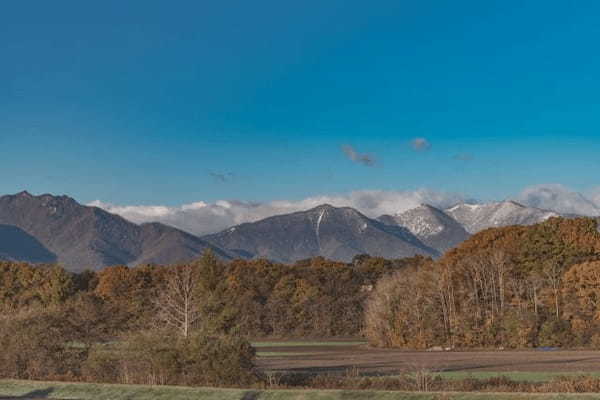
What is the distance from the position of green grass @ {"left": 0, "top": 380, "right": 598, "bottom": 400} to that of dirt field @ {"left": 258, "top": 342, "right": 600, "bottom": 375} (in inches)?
574

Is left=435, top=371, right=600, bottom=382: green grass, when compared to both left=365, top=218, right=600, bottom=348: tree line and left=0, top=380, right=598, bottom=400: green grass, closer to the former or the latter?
left=0, top=380, right=598, bottom=400: green grass

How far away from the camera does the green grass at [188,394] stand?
35031 mm

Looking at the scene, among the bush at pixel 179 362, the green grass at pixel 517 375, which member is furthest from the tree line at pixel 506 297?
the bush at pixel 179 362

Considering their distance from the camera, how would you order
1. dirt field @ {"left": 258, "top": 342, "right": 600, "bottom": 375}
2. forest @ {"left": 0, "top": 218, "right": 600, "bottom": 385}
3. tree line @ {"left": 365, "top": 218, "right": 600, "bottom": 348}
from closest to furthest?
forest @ {"left": 0, "top": 218, "right": 600, "bottom": 385} < dirt field @ {"left": 258, "top": 342, "right": 600, "bottom": 375} < tree line @ {"left": 365, "top": 218, "right": 600, "bottom": 348}

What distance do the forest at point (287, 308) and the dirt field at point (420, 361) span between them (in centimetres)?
590

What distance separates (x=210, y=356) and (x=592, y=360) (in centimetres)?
2916

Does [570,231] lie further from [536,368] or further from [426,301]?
[536,368]

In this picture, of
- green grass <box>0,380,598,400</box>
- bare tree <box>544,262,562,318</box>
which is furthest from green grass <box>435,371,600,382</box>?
bare tree <box>544,262,562,318</box>

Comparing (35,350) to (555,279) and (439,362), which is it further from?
(555,279)

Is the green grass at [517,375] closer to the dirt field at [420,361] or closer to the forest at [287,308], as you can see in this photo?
the dirt field at [420,361]

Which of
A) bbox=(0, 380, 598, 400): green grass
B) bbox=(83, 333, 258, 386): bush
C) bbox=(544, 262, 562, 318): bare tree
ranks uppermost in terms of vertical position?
bbox=(544, 262, 562, 318): bare tree

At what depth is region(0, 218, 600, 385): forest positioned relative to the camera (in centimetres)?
4594

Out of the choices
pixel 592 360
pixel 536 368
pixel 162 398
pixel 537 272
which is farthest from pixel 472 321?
pixel 162 398

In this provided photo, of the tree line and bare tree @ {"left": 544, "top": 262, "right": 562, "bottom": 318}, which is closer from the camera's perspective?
the tree line
